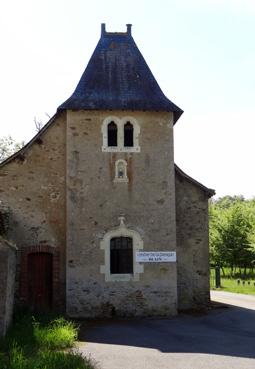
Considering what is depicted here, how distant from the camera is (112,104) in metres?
17.7

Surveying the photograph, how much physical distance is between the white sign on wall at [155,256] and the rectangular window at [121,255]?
1.17ft

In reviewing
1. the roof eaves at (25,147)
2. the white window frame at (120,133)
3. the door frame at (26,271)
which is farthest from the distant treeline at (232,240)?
the roof eaves at (25,147)

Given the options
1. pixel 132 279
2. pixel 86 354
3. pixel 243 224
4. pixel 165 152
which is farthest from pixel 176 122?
pixel 243 224

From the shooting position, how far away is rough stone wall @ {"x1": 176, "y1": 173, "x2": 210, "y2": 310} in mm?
18391

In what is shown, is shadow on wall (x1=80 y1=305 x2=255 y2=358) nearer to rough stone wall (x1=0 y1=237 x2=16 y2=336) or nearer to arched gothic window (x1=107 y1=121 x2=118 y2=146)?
rough stone wall (x1=0 y1=237 x2=16 y2=336)

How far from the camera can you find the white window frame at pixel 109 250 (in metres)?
16.8

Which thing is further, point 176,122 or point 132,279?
point 176,122

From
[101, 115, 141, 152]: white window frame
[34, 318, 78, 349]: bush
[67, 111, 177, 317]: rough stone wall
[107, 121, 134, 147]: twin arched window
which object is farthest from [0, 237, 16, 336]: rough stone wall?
[107, 121, 134, 147]: twin arched window

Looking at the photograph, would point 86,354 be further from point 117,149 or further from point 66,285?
point 117,149

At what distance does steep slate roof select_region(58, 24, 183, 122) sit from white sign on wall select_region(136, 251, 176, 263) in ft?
16.8

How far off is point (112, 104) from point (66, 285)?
661cm

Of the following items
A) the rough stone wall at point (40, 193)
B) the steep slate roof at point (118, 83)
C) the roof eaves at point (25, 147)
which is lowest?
the rough stone wall at point (40, 193)

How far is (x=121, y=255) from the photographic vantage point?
675 inches

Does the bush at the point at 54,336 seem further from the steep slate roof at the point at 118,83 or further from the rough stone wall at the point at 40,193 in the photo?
the steep slate roof at the point at 118,83
